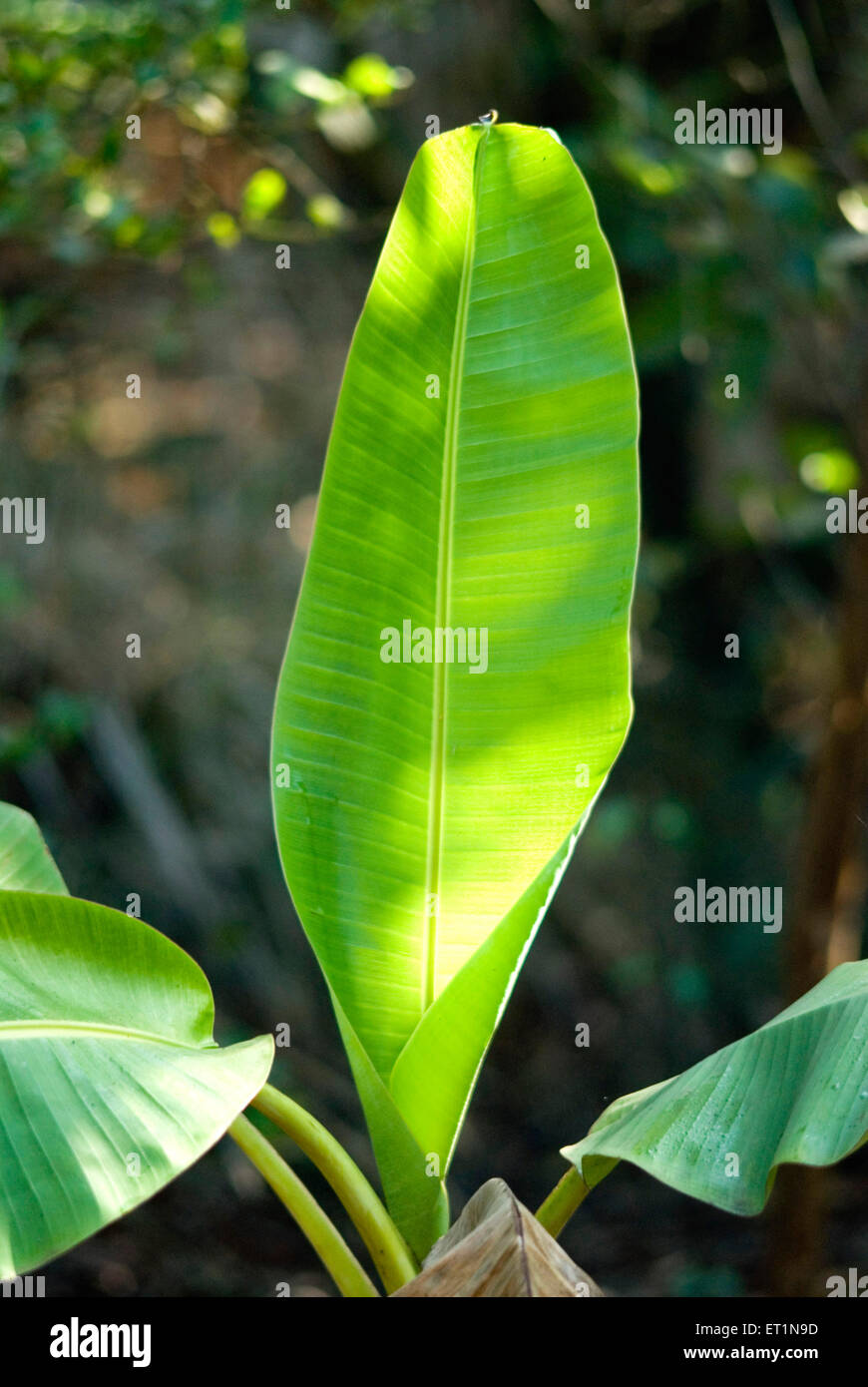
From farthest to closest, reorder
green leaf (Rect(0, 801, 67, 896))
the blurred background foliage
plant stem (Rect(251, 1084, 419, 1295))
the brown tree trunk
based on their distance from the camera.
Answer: the blurred background foliage < the brown tree trunk < green leaf (Rect(0, 801, 67, 896)) < plant stem (Rect(251, 1084, 419, 1295))

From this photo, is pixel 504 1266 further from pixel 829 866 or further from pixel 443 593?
pixel 829 866

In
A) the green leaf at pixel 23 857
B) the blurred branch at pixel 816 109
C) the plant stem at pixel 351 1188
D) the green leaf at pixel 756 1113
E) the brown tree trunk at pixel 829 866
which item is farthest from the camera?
the blurred branch at pixel 816 109

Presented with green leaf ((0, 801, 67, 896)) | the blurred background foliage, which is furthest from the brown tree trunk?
green leaf ((0, 801, 67, 896))

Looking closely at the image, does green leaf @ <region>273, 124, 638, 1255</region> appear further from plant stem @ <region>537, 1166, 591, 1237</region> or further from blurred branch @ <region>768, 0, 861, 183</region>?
blurred branch @ <region>768, 0, 861, 183</region>

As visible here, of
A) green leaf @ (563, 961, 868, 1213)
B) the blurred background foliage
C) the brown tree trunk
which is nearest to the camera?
green leaf @ (563, 961, 868, 1213)

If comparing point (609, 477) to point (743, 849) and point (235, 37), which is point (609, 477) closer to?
point (235, 37)

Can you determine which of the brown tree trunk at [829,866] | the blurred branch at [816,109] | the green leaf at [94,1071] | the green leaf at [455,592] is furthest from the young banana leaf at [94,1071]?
the blurred branch at [816,109]

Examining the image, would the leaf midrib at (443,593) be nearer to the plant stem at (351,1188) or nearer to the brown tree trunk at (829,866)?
the plant stem at (351,1188)
